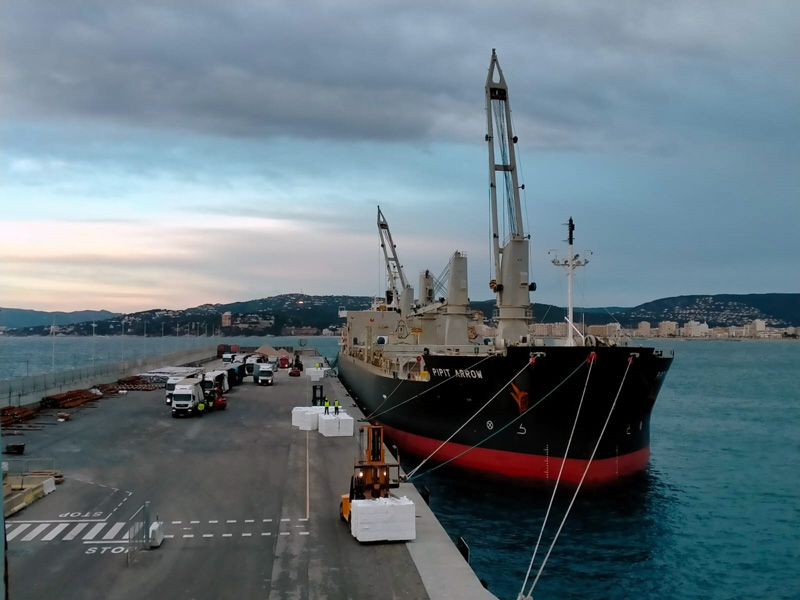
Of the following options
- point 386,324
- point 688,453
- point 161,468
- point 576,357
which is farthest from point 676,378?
point 161,468

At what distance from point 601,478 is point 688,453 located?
568 inches

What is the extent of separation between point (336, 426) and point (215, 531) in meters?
12.7

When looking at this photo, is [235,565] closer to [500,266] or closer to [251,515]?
[251,515]

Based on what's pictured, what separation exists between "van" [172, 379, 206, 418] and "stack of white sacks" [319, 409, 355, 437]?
9403mm

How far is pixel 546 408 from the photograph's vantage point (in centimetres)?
2267

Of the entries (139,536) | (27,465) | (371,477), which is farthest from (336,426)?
(139,536)

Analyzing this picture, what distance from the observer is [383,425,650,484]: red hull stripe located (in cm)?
2286

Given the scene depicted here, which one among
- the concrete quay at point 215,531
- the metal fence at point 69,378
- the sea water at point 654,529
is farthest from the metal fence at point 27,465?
the metal fence at point 69,378

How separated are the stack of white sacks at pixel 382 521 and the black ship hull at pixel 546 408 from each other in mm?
10219

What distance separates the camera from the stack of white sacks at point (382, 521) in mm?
13445

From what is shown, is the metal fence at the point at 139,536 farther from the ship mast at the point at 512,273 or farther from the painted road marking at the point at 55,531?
the ship mast at the point at 512,273

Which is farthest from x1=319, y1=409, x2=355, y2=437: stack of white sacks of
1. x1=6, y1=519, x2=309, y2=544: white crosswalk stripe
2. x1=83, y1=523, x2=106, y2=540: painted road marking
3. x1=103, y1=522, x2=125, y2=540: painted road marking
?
x1=83, y1=523, x2=106, y2=540: painted road marking

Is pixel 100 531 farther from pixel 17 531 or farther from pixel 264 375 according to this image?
pixel 264 375

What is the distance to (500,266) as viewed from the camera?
99.0ft
